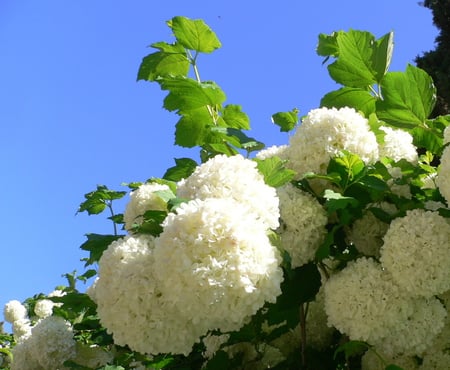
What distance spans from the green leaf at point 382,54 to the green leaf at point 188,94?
1.69 ft

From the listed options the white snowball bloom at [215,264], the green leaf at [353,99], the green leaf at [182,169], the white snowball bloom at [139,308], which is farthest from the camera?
the green leaf at [182,169]

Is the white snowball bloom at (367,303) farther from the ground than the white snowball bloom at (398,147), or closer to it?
closer to it

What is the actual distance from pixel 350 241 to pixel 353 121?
0.36 m

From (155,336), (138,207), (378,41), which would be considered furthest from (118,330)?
(378,41)

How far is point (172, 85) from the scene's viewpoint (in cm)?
198

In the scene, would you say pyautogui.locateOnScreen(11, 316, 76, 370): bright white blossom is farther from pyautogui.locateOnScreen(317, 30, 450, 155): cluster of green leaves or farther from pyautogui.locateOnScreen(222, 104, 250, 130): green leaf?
pyautogui.locateOnScreen(317, 30, 450, 155): cluster of green leaves

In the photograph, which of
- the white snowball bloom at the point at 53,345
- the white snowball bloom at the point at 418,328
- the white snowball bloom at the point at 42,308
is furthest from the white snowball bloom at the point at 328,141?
the white snowball bloom at the point at 42,308

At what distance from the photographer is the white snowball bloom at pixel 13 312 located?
725cm

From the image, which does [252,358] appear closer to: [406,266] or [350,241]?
[350,241]

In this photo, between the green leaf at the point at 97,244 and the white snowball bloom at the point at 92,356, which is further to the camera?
the white snowball bloom at the point at 92,356

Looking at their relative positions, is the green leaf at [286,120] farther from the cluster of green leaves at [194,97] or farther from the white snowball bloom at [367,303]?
the white snowball bloom at [367,303]

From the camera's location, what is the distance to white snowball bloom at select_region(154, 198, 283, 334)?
4.18 feet

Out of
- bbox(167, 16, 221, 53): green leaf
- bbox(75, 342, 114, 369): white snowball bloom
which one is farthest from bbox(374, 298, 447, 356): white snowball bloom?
bbox(75, 342, 114, 369): white snowball bloom

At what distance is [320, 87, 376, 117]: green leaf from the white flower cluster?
2.32ft
